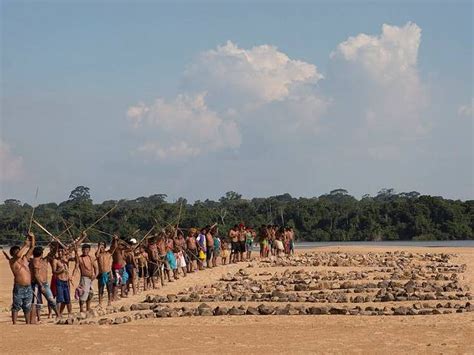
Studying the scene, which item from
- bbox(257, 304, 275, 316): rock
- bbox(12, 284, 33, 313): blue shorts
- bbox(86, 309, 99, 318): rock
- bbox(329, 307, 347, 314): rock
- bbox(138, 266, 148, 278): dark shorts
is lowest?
bbox(329, 307, 347, 314): rock

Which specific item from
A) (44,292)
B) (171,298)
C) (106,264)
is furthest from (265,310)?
(44,292)

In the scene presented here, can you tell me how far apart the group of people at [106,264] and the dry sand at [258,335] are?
0.92 m

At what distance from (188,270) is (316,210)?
4953cm

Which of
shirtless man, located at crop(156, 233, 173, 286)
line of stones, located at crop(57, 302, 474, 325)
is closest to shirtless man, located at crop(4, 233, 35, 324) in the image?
line of stones, located at crop(57, 302, 474, 325)

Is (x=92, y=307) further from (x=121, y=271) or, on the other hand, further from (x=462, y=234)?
(x=462, y=234)

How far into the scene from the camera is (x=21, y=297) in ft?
49.3

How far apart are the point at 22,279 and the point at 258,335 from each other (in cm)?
446

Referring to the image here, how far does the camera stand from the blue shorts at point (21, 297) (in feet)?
49.2

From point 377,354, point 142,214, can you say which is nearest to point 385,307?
point 377,354

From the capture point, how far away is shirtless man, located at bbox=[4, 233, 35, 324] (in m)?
14.9

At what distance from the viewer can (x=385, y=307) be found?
16719mm

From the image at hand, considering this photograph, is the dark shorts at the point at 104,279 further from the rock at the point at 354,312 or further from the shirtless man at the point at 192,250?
the shirtless man at the point at 192,250

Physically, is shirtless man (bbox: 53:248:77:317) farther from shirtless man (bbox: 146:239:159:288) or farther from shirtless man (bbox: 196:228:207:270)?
shirtless man (bbox: 196:228:207:270)

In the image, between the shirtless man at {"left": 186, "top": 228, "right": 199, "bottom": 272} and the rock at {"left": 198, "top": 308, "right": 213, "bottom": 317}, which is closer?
the rock at {"left": 198, "top": 308, "right": 213, "bottom": 317}
